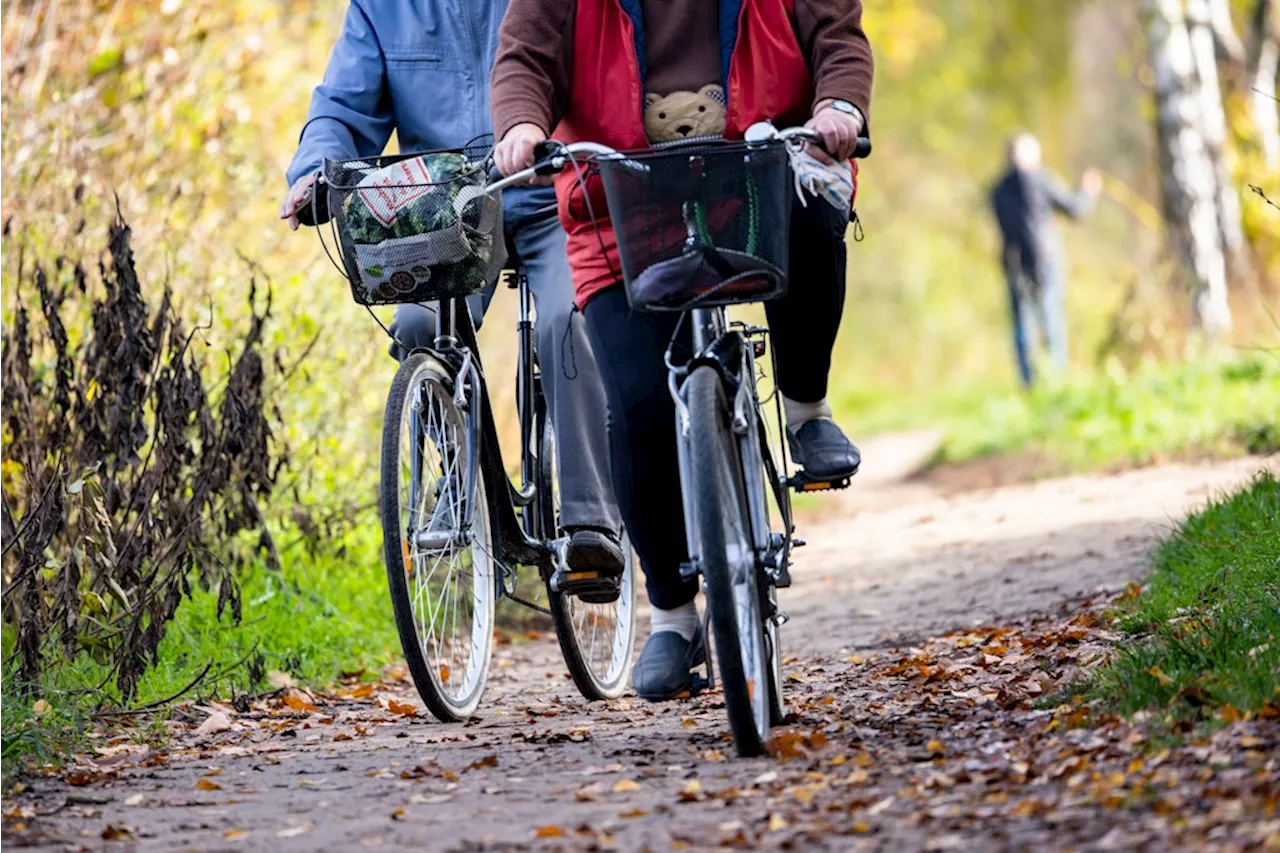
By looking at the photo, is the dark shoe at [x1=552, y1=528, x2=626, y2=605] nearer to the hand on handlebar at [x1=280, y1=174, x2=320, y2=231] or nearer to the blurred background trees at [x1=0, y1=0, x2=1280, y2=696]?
the hand on handlebar at [x1=280, y1=174, x2=320, y2=231]

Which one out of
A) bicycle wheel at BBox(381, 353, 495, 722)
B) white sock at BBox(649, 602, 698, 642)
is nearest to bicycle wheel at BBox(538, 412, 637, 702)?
bicycle wheel at BBox(381, 353, 495, 722)

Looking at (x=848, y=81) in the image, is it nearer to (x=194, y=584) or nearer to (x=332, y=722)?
(x=332, y=722)

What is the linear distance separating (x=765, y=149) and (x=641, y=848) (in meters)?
1.36

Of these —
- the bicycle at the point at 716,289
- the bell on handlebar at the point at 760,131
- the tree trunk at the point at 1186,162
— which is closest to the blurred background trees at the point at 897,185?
the tree trunk at the point at 1186,162

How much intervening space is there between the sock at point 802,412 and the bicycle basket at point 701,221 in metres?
0.72

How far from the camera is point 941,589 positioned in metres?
7.05

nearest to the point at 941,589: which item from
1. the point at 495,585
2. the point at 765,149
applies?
the point at 495,585

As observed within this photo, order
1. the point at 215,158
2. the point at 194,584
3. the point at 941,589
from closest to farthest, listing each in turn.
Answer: the point at 194,584 < the point at 941,589 < the point at 215,158

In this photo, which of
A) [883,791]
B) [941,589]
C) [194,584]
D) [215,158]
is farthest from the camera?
[215,158]

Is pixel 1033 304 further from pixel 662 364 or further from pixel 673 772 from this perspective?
pixel 673 772

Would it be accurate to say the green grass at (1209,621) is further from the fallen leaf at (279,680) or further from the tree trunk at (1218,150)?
the tree trunk at (1218,150)

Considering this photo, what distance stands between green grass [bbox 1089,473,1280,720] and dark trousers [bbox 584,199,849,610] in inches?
38.6

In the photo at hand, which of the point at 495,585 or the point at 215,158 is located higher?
the point at 215,158

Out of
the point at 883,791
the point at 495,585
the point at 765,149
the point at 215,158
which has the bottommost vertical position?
the point at 883,791
